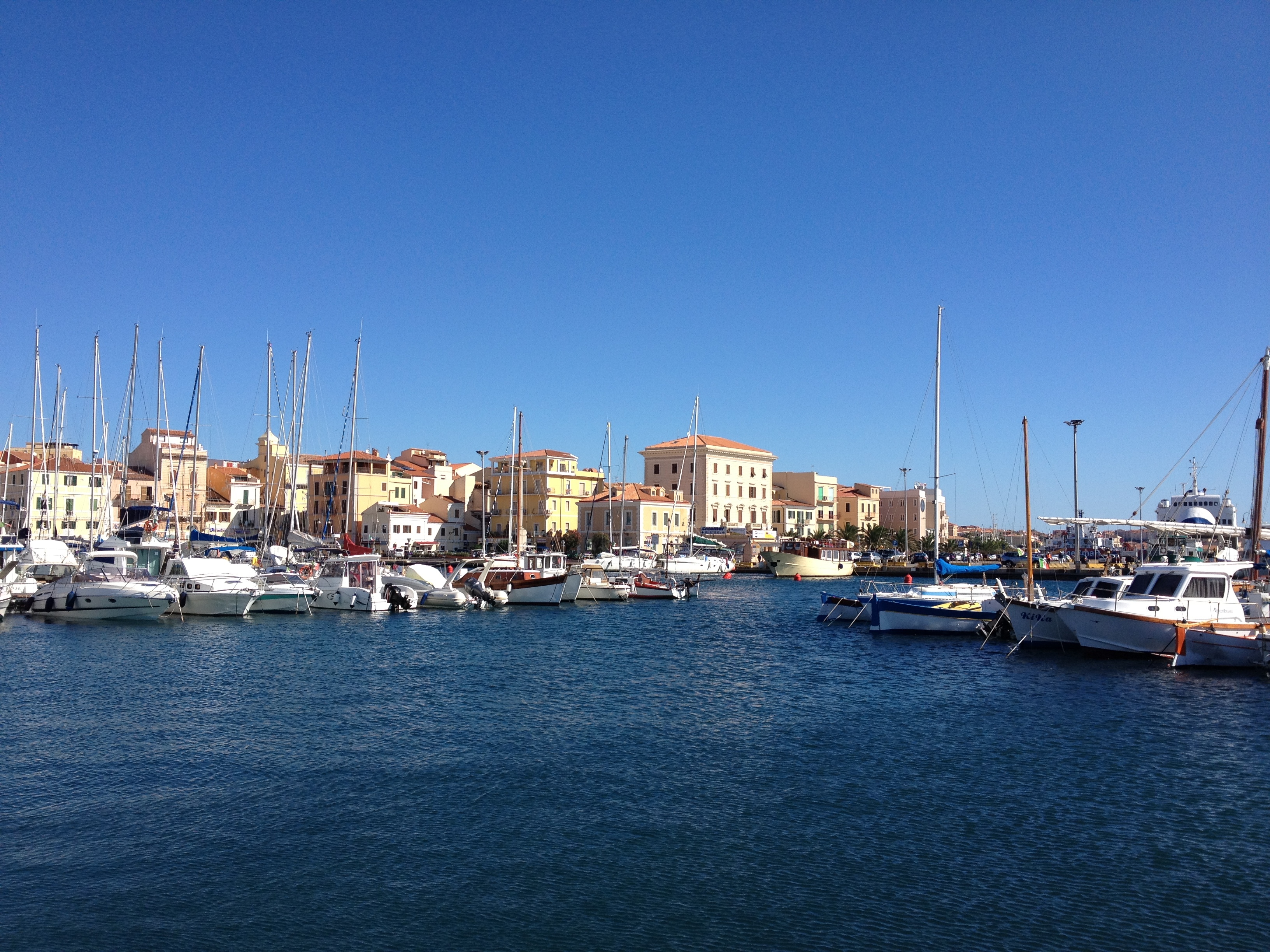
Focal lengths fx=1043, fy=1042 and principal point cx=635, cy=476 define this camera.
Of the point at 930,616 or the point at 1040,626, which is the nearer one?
the point at 1040,626

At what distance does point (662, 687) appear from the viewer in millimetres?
26062

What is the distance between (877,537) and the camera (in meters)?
115

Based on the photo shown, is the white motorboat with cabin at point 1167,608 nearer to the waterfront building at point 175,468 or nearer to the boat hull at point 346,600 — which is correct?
the boat hull at point 346,600

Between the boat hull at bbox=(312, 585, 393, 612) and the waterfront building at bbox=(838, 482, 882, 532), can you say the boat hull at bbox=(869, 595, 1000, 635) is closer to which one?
the boat hull at bbox=(312, 585, 393, 612)

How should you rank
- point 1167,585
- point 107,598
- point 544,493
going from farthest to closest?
point 544,493
point 107,598
point 1167,585

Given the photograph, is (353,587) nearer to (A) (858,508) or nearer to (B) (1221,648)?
(B) (1221,648)

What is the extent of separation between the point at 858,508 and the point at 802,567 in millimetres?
43772

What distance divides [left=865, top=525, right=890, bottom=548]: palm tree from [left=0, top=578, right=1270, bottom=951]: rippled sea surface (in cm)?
8743

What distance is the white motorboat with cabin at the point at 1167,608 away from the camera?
28.9 meters

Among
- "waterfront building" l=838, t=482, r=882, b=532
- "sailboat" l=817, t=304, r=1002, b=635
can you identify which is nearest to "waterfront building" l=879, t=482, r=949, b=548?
"waterfront building" l=838, t=482, r=882, b=532

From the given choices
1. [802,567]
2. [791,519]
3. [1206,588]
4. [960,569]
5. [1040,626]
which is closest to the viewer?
[1206,588]

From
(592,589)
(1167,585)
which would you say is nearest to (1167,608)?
(1167,585)

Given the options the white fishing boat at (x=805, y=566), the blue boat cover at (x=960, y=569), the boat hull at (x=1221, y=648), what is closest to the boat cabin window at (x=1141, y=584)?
the boat hull at (x=1221, y=648)

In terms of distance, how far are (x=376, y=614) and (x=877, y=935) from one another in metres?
35.9
